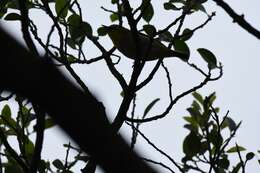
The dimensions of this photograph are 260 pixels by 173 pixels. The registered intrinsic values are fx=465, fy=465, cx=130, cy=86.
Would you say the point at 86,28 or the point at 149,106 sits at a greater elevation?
the point at 86,28

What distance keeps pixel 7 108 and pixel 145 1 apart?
3.69 ft

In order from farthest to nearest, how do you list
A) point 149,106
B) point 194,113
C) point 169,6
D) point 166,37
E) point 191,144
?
point 194,113
point 149,106
point 169,6
point 166,37
point 191,144

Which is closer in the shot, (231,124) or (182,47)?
(182,47)

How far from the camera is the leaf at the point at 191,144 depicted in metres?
2.57

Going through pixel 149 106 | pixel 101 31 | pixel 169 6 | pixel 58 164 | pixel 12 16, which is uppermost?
pixel 169 6

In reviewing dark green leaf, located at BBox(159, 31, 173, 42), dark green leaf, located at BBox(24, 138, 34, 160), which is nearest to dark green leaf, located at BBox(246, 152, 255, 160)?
dark green leaf, located at BBox(159, 31, 173, 42)

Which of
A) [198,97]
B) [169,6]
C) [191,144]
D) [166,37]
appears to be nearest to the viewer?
[191,144]

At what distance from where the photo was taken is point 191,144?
2584 millimetres

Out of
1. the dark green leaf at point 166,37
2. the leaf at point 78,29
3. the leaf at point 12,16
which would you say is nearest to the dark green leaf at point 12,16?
the leaf at point 12,16

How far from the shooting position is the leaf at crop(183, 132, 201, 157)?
2.57m

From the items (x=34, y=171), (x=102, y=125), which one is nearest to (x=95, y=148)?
(x=102, y=125)

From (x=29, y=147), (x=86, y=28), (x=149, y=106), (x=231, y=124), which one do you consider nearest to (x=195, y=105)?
(x=231, y=124)

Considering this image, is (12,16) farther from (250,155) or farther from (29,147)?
(250,155)

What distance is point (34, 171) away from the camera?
74.1 inches
